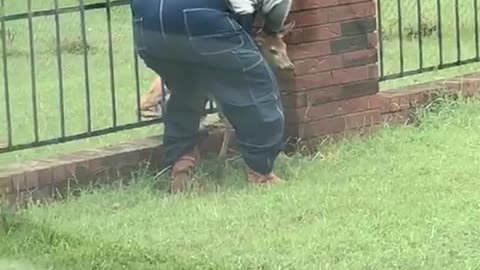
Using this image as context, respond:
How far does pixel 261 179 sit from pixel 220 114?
398 mm

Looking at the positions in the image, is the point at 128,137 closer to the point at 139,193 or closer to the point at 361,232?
the point at 139,193

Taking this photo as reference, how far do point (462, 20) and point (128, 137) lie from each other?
114 inches

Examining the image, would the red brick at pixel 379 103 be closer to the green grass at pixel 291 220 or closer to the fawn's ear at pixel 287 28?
the green grass at pixel 291 220

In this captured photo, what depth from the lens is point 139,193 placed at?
613 cm

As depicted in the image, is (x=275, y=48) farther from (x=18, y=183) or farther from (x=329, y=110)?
(x=18, y=183)

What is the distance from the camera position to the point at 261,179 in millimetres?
6242

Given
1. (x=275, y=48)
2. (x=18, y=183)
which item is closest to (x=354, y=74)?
(x=275, y=48)

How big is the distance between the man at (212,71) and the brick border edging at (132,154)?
0.17 metres

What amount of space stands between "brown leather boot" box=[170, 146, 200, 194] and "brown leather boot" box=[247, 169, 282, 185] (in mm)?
258

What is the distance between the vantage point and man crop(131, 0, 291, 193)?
6.00 metres

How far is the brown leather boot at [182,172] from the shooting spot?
6227 millimetres

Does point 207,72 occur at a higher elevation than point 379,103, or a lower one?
higher

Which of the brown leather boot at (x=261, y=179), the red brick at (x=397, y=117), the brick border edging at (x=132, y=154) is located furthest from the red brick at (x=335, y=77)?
the brown leather boot at (x=261, y=179)

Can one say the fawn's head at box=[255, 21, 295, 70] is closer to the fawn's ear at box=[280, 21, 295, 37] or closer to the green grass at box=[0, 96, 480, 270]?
the fawn's ear at box=[280, 21, 295, 37]
